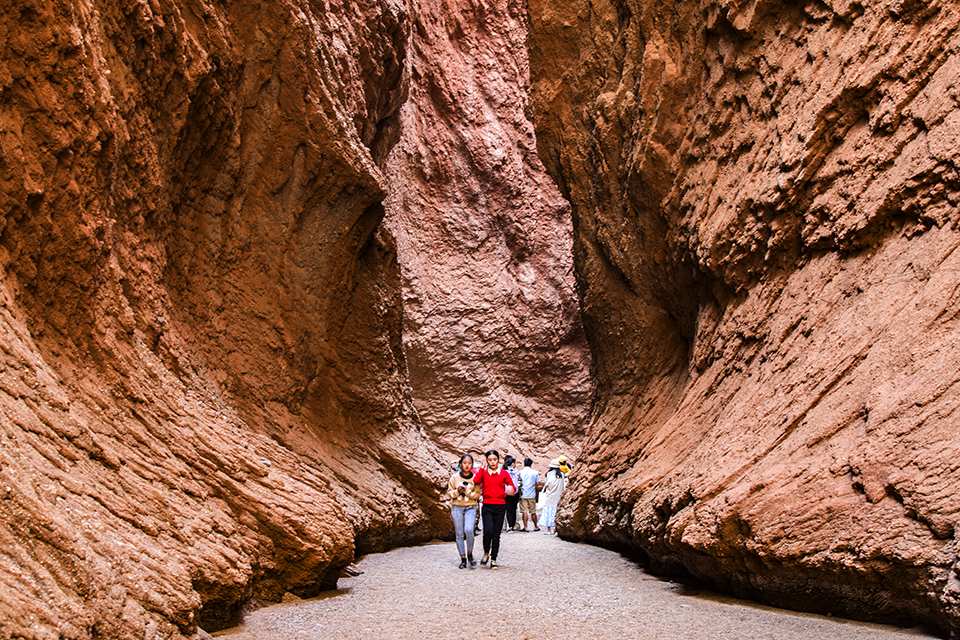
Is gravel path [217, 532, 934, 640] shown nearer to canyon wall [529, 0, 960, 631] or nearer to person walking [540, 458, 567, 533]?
canyon wall [529, 0, 960, 631]

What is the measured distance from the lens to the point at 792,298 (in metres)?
6.95

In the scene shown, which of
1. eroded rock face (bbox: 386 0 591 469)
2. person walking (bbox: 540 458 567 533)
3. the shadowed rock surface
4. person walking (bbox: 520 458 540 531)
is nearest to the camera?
the shadowed rock surface

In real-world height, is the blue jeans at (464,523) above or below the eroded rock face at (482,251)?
below

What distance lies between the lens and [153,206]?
6.81 m

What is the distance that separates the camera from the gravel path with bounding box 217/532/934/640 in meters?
5.05

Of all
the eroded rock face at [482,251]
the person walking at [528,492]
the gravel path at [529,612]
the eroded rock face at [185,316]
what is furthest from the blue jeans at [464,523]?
the eroded rock face at [482,251]

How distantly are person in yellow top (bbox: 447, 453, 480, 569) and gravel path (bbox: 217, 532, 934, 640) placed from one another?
353 mm

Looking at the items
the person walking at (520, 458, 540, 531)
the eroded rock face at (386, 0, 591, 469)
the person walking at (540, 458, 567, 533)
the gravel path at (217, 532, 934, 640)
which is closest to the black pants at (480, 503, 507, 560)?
the gravel path at (217, 532, 934, 640)

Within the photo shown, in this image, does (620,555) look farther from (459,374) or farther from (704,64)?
(459,374)

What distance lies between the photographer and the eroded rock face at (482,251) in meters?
24.5

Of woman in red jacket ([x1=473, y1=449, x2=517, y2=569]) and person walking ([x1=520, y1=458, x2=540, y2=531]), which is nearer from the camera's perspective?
woman in red jacket ([x1=473, y1=449, x2=517, y2=569])

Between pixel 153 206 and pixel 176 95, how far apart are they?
1144mm

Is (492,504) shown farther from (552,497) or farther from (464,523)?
(552,497)

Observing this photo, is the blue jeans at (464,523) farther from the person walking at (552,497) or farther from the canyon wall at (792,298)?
the person walking at (552,497)
